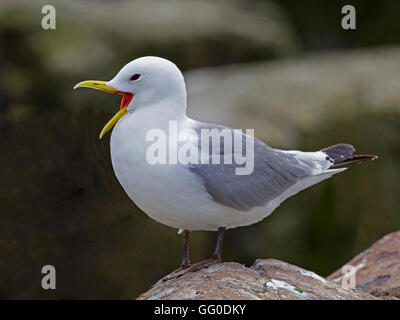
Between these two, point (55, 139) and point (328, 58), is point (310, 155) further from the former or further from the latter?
point (328, 58)

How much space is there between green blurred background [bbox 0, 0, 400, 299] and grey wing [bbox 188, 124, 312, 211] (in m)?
1.96

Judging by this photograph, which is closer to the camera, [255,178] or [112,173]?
[255,178]

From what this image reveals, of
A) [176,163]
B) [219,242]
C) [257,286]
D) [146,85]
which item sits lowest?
[257,286]

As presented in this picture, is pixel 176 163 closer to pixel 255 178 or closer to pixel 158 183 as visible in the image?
pixel 158 183

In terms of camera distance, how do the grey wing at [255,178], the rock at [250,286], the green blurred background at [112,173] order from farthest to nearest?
the green blurred background at [112,173]
the grey wing at [255,178]
the rock at [250,286]

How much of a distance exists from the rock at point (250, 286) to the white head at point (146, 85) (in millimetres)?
662

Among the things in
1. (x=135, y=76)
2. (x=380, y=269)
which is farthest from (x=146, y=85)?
(x=380, y=269)

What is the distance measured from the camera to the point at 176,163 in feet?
9.46

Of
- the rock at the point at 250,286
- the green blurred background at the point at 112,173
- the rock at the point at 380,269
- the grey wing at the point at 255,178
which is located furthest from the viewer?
the green blurred background at the point at 112,173

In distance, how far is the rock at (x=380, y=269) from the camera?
371 cm

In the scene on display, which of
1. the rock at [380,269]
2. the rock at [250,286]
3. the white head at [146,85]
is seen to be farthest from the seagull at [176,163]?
the rock at [380,269]

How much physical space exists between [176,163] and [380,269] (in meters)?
1.57

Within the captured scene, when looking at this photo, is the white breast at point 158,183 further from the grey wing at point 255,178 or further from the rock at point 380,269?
the rock at point 380,269

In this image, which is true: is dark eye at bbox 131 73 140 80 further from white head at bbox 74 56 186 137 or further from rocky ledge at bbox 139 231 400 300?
rocky ledge at bbox 139 231 400 300
